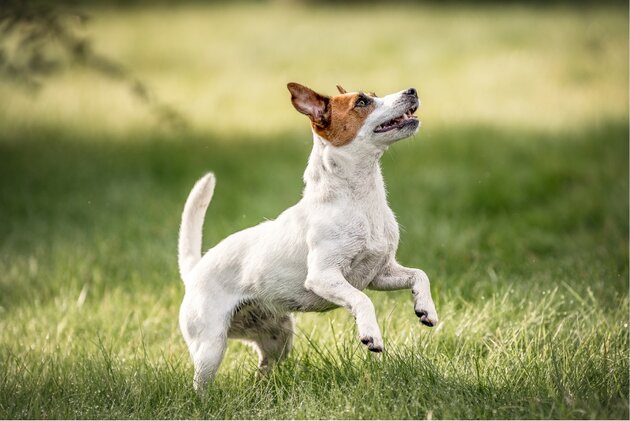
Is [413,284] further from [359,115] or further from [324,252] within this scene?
[359,115]

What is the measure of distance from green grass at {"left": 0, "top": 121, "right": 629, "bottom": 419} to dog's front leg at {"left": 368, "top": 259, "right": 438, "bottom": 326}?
37 cm

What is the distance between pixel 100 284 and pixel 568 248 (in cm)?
376

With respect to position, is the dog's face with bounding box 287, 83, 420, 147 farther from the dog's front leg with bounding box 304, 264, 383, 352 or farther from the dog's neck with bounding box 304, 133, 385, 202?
the dog's front leg with bounding box 304, 264, 383, 352

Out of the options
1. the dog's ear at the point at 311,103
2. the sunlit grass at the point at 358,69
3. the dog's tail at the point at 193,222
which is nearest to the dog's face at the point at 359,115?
the dog's ear at the point at 311,103

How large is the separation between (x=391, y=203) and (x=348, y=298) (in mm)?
5374

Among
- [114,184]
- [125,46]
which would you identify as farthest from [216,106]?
[125,46]

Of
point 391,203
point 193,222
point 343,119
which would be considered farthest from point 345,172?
point 391,203

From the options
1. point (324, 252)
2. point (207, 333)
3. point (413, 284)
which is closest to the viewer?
point (324, 252)

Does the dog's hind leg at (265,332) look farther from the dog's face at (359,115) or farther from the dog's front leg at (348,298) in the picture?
the dog's face at (359,115)

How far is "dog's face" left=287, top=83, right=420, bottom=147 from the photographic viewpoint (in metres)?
4.58

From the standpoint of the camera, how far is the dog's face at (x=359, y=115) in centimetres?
458

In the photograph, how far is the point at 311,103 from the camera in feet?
15.4

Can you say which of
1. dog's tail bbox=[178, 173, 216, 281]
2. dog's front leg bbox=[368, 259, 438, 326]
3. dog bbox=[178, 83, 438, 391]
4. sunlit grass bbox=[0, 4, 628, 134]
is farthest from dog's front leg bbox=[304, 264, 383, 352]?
sunlit grass bbox=[0, 4, 628, 134]

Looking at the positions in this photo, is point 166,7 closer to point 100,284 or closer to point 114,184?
point 114,184
